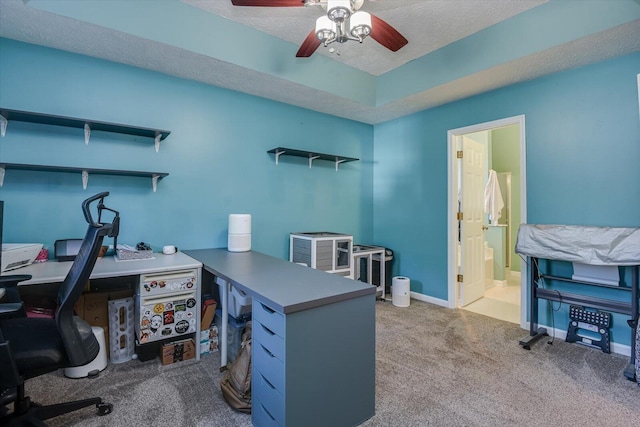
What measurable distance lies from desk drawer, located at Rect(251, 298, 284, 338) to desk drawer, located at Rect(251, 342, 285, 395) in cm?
13

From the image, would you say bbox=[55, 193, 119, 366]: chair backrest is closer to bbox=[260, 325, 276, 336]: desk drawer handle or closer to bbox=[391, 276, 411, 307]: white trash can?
bbox=[260, 325, 276, 336]: desk drawer handle

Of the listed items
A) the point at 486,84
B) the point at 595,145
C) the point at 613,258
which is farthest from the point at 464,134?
the point at 613,258

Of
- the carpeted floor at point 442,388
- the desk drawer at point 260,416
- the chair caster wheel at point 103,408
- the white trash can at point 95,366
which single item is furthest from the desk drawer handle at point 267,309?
the white trash can at point 95,366

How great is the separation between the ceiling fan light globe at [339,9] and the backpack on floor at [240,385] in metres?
2.01

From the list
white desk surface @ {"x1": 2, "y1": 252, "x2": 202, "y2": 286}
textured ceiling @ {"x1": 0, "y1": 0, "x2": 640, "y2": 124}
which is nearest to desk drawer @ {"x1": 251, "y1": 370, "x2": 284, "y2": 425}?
white desk surface @ {"x1": 2, "y1": 252, "x2": 202, "y2": 286}

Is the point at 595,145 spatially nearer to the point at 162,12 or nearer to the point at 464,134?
the point at 464,134

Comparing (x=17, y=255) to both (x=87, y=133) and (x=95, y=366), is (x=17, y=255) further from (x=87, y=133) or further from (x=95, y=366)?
(x=87, y=133)

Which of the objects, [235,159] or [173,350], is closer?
[173,350]

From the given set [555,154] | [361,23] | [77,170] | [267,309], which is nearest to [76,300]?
[267,309]

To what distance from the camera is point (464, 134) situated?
3566mm

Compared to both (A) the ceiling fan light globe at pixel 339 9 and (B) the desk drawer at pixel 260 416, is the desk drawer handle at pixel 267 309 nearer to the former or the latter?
(B) the desk drawer at pixel 260 416

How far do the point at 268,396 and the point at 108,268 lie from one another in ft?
4.74

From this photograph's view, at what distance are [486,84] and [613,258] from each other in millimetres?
1911

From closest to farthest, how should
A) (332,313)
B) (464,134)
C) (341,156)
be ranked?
1. (332,313)
2. (464,134)
3. (341,156)
